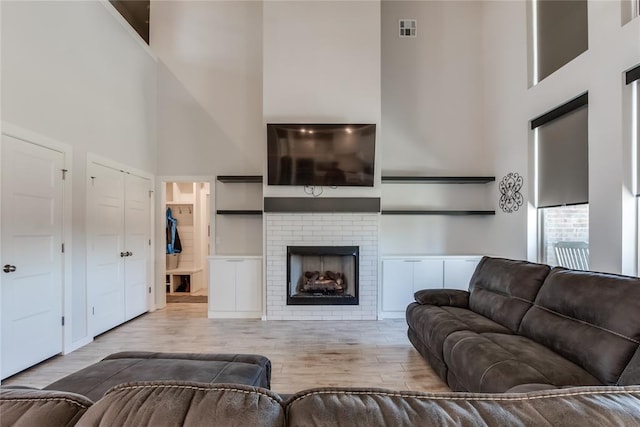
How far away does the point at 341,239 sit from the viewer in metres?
4.56

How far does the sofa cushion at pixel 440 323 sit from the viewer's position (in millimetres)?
2496

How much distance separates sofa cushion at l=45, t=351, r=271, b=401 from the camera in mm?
1558

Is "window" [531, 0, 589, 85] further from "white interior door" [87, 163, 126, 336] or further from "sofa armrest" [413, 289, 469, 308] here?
"white interior door" [87, 163, 126, 336]

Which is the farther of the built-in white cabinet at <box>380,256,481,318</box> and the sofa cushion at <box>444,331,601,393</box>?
the built-in white cabinet at <box>380,256,481,318</box>

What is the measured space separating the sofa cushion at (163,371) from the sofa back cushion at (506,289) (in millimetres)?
2024

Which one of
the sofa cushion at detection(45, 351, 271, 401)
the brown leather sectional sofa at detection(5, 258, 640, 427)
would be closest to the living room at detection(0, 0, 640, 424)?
the brown leather sectional sofa at detection(5, 258, 640, 427)

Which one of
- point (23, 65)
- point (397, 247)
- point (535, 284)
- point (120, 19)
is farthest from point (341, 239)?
point (120, 19)

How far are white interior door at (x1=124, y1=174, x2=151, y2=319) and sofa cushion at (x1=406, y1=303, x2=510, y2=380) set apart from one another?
390 centimetres

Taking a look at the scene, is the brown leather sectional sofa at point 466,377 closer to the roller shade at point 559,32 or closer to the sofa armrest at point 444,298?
the sofa armrest at point 444,298

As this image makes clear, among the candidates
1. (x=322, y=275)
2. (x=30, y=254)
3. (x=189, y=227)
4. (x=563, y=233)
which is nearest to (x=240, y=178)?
(x=322, y=275)

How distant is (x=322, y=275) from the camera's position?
470cm

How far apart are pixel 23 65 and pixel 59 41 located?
0.63m

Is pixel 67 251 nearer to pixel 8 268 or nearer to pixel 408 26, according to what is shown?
pixel 8 268

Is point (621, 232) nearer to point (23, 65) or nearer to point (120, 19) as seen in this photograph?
point (23, 65)
